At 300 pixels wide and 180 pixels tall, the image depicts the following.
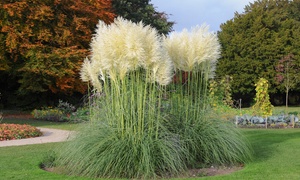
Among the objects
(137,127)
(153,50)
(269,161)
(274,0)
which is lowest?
(269,161)

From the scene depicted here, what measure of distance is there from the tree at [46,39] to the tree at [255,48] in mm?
16522

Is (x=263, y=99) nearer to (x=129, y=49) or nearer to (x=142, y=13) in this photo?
(x=129, y=49)

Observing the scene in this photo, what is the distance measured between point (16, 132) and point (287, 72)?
85.4 ft

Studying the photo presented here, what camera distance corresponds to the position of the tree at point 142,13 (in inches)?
1088

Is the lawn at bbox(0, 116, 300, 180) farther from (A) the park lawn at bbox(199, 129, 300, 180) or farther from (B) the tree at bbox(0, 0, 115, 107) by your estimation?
(B) the tree at bbox(0, 0, 115, 107)

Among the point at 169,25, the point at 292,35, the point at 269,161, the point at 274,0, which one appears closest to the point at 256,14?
the point at 292,35

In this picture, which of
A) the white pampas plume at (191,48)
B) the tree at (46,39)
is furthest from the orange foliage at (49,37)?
the white pampas plume at (191,48)

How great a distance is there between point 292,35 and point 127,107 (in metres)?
32.2

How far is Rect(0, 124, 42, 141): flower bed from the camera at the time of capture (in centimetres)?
1186

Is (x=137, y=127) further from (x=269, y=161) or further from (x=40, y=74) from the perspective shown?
(x=40, y=74)

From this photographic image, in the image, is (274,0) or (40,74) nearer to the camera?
(40,74)

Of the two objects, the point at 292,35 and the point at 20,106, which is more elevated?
the point at 292,35

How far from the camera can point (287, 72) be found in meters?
33.2

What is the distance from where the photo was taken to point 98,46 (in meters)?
6.78
